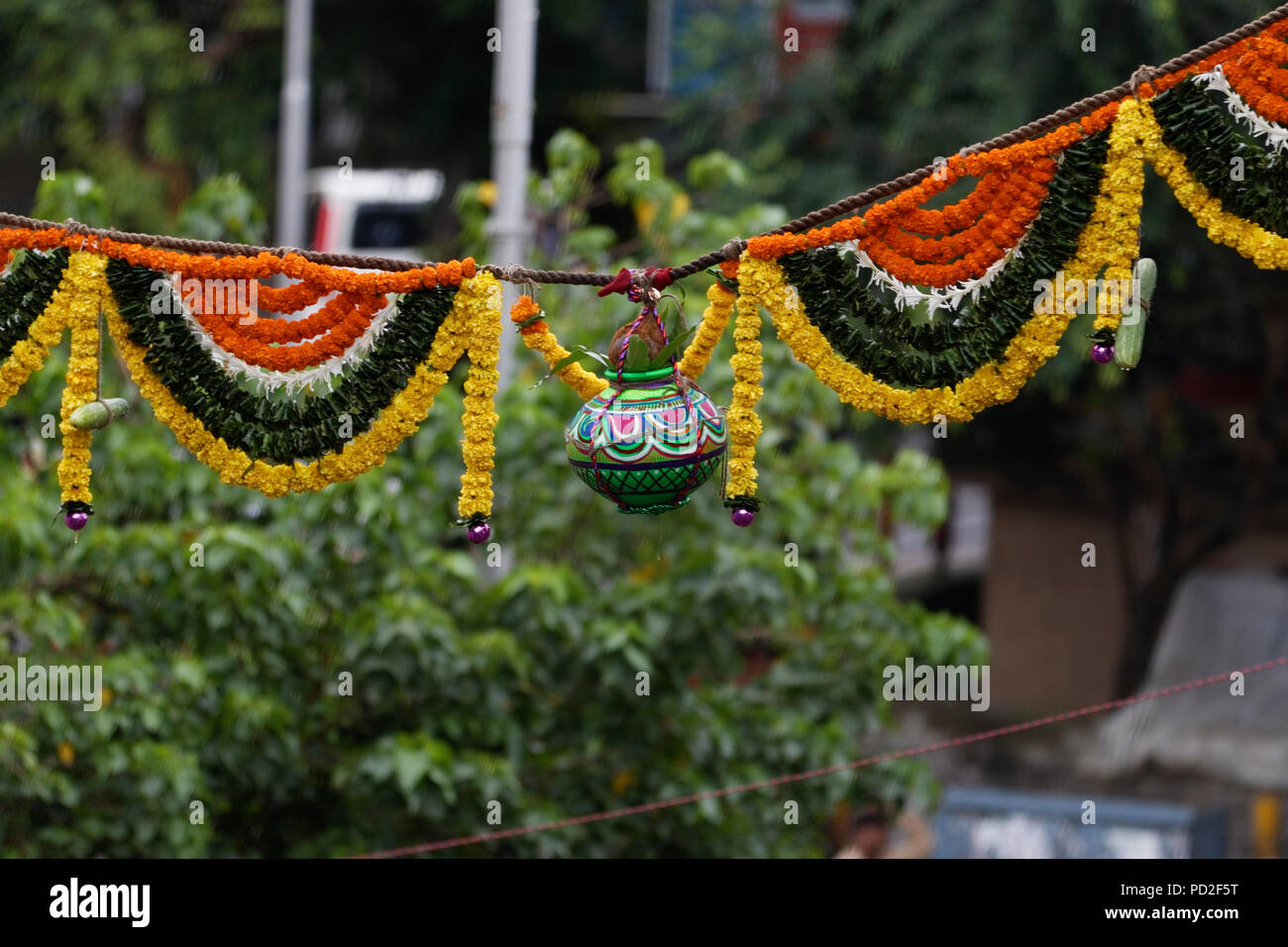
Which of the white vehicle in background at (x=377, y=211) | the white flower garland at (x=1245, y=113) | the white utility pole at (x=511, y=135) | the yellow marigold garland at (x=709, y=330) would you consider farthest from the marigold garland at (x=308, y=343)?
the white vehicle in background at (x=377, y=211)

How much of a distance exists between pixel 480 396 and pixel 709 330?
20.0 inches

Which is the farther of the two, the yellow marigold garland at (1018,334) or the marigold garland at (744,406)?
the marigold garland at (744,406)

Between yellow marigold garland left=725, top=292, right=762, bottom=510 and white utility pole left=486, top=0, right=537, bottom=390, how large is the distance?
8.13 ft

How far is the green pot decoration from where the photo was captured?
3.29m

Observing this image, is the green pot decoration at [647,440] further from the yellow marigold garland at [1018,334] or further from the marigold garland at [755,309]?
the yellow marigold garland at [1018,334]

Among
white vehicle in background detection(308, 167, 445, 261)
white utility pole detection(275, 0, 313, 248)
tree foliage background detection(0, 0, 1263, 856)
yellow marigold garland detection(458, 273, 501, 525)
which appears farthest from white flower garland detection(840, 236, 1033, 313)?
white vehicle in background detection(308, 167, 445, 261)

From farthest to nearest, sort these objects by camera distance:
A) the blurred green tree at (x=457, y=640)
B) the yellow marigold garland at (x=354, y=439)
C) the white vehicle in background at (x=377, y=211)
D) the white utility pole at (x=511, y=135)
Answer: the white vehicle in background at (x=377, y=211) < the white utility pole at (x=511, y=135) < the blurred green tree at (x=457, y=640) < the yellow marigold garland at (x=354, y=439)

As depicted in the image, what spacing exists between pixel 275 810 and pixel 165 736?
2.10ft

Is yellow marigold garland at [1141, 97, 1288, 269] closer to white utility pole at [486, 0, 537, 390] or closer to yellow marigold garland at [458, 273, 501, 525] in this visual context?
yellow marigold garland at [458, 273, 501, 525]

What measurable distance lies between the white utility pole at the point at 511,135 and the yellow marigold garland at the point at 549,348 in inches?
90.0

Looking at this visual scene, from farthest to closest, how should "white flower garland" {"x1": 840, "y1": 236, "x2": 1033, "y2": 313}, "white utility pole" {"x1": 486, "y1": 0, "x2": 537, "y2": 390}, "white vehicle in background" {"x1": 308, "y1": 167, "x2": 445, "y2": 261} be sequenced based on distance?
"white vehicle in background" {"x1": 308, "y1": 167, "x2": 445, "y2": 261}
"white utility pole" {"x1": 486, "y1": 0, "x2": 537, "y2": 390}
"white flower garland" {"x1": 840, "y1": 236, "x2": 1033, "y2": 313}

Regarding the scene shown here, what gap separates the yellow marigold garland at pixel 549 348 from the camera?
3.35 m
